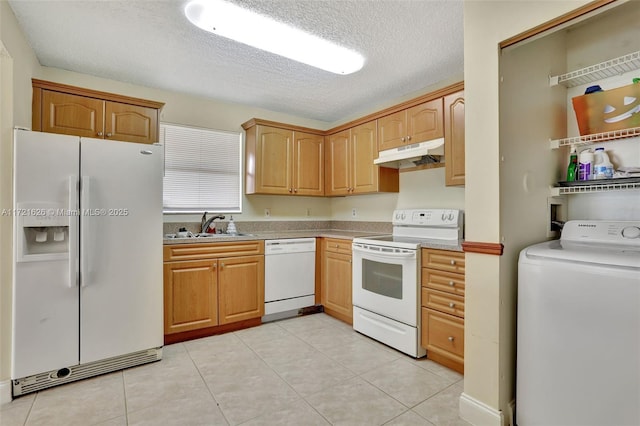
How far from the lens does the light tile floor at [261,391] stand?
1850 millimetres

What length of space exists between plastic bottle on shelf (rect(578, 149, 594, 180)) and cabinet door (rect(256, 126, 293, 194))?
284 cm

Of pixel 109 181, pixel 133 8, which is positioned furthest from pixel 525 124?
pixel 109 181

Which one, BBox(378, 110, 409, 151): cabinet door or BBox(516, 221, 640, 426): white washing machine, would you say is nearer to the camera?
BBox(516, 221, 640, 426): white washing machine

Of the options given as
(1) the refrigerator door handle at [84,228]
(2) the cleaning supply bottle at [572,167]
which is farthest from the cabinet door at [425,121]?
(1) the refrigerator door handle at [84,228]

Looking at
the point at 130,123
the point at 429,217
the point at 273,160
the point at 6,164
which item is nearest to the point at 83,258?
the point at 6,164

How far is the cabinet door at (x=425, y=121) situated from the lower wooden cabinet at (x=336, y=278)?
128 centimetres

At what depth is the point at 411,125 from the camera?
313 cm

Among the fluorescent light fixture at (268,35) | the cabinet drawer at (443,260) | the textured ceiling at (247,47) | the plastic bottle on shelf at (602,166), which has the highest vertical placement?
the textured ceiling at (247,47)

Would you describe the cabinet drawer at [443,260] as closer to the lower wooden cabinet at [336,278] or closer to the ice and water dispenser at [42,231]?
the lower wooden cabinet at [336,278]

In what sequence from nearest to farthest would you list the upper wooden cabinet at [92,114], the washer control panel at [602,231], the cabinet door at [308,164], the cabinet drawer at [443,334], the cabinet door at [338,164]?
the washer control panel at [602,231], the cabinet drawer at [443,334], the upper wooden cabinet at [92,114], the cabinet door at [338,164], the cabinet door at [308,164]

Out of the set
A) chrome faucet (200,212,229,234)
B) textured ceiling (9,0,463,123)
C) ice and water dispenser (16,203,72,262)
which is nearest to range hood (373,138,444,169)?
textured ceiling (9,0,463,123)

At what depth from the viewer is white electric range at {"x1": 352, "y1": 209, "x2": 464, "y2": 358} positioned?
260 centimetres

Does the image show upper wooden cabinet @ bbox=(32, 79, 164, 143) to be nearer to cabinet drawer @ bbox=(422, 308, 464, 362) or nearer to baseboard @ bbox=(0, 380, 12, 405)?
baseboard @ bbox=(0, 380, 12, 405)

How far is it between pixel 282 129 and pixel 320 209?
129 centimetres
